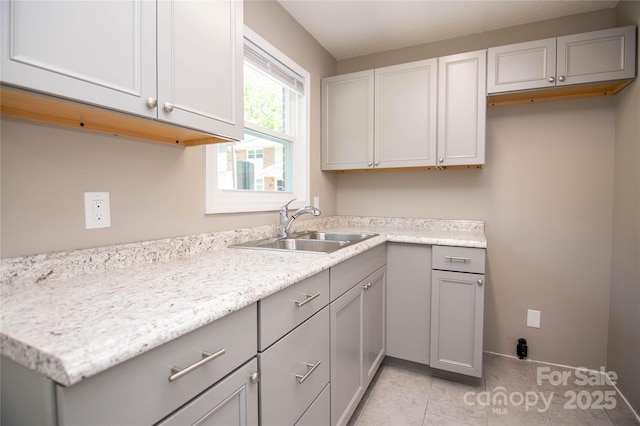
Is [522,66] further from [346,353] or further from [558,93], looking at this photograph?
[346,353]

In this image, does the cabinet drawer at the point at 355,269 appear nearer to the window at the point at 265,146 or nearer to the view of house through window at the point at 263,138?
the window at the point at 265,146

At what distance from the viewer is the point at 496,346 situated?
239cm

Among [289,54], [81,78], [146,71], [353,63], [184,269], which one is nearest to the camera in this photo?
[81,78]

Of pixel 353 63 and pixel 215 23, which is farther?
pixel 353 63

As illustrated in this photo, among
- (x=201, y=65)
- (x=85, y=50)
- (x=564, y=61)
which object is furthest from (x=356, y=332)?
(x=564, y=61)

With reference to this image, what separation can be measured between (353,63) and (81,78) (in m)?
2.49

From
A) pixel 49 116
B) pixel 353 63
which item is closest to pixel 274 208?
pixel 49 116

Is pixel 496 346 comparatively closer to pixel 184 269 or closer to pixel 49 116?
pixel 184 269

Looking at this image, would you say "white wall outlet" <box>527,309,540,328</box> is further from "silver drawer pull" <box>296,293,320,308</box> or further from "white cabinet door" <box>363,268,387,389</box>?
"silver drawer pull" <box>296,293,320,308</box>

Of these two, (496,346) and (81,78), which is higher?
(81,78)

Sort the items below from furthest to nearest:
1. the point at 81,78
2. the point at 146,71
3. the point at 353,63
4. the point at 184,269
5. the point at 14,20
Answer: the point at 353,63, the point at 184,269, the point at 146,71, the point at 81,78, the point at 14,20

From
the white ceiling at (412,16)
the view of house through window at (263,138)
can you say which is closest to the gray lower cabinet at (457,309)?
the view of house through window at (263,138)

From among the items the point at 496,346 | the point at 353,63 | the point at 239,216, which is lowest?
the point at 496,346

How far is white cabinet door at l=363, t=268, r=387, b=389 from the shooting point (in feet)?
5.83
